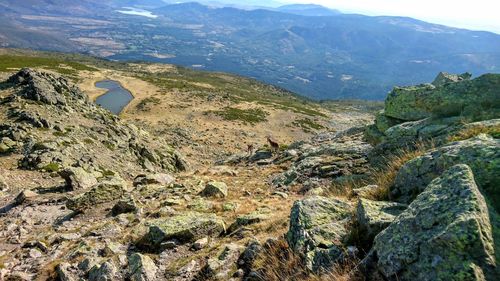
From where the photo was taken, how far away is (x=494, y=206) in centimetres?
653

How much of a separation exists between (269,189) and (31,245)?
34.8 feet

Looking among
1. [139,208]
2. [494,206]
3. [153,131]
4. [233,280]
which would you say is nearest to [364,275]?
[494,206]

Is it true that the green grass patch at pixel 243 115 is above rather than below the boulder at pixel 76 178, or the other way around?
below

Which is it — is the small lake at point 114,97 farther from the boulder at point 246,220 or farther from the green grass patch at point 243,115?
the boulder at point 246,220

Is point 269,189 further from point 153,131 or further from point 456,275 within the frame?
point 153,131

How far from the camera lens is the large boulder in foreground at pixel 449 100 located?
16031 millimetres

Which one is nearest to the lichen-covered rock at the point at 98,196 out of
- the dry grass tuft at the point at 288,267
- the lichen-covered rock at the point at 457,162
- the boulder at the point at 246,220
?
the boulder at the point at 246,220

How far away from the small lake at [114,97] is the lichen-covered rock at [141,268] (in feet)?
240

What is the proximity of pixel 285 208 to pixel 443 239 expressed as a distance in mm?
8385

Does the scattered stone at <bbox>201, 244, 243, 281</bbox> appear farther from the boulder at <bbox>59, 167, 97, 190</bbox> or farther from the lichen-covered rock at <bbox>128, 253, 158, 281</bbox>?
the boulder at <bbox>59, 167, 97, 190</bbox>

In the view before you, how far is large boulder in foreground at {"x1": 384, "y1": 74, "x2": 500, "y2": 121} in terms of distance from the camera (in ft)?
52.6

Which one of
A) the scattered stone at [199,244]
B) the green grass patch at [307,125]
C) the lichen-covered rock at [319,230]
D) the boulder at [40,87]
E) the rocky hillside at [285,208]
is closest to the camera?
the rocky hillside at [285,208]

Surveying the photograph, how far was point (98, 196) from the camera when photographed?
55.6 ft

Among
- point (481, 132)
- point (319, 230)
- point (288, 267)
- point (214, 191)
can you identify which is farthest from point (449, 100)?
point (288, 267)
